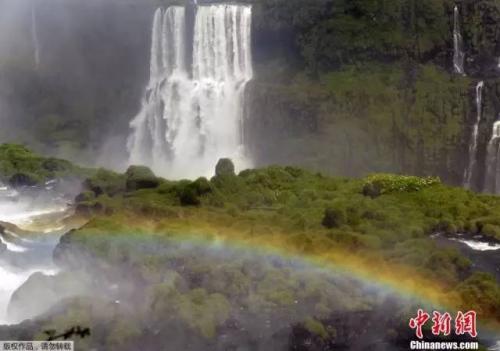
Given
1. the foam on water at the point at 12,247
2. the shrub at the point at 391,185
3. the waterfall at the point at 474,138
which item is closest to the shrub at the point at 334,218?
the shrub at the point at 391,185

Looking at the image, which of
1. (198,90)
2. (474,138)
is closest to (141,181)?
(198,90)

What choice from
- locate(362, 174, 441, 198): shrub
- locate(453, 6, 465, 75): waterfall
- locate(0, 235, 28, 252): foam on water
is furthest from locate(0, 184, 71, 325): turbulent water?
locate(453, 6, 465, 75): waterfall

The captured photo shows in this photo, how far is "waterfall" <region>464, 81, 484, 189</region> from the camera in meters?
39.4

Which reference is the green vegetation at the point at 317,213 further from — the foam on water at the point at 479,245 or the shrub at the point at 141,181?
the foam on water at the point at 479,245

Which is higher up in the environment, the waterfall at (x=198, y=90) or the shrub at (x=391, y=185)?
the waterfall at (x=198, y=90)

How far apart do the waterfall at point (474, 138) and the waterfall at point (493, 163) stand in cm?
75

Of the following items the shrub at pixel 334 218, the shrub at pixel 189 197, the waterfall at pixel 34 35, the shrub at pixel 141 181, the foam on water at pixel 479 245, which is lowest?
the foam on water at pixel 479 245

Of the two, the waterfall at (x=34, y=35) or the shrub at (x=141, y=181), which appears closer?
the shrub at (x=141, y=181)

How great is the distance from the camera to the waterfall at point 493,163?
1523 inches

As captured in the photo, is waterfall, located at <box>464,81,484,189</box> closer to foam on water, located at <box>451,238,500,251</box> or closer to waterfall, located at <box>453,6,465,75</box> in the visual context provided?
waterfall, located at <box>453,6,465,75</box>

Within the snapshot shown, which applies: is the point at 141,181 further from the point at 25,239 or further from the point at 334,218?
the point at 334,218

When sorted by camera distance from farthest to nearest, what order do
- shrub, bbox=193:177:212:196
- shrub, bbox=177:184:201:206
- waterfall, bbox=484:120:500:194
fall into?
1. waterfall, bbox=484:120:500:194
2. shrub, bbox=193:177:212:196
3. shrub, bbox=177:184:201:206

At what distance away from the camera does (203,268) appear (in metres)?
22.0

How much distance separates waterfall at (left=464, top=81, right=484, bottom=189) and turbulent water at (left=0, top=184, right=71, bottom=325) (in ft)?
65.5
